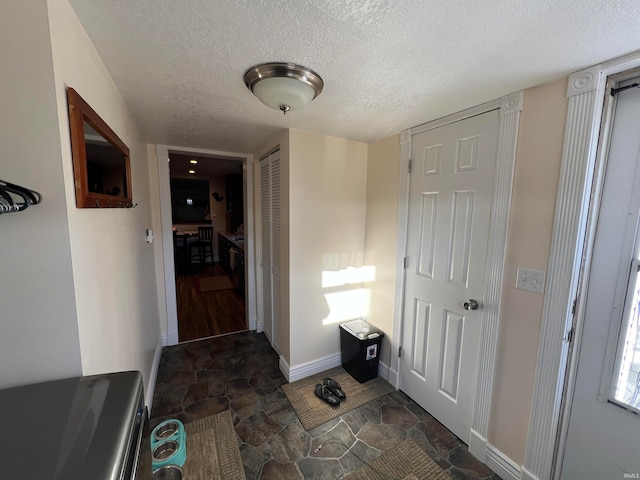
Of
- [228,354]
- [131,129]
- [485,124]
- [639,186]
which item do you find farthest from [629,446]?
[131,129]

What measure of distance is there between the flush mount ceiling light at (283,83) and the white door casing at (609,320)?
1.35m

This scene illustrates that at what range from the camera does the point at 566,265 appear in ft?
4.02

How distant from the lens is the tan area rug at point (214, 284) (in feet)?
15.6

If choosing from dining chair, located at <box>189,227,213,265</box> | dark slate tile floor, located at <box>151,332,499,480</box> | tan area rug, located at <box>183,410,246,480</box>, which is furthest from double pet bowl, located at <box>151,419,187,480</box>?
dining chair, located at <box>189,227,213,265</box>

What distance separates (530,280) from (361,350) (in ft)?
4.49

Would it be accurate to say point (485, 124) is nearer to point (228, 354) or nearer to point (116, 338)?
point (116, 338)

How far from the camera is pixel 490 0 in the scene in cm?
79

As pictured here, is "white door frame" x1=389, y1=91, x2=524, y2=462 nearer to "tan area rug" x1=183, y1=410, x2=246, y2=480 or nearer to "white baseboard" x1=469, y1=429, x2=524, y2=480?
"white baseboard" x1=469, y1=429, x2=524, y2=480

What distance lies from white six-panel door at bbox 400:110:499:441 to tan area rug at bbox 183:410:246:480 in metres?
1.38

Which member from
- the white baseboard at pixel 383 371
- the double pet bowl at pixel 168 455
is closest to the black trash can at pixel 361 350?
the white baseboard at pixel 383 371

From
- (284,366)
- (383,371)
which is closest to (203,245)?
(284,366)

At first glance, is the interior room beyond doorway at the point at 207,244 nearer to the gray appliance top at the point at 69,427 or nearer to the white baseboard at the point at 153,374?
the white baseboard at the point at 153,374

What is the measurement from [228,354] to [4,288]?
7.35ft

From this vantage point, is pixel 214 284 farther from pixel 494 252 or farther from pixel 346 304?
pixel 494 252
